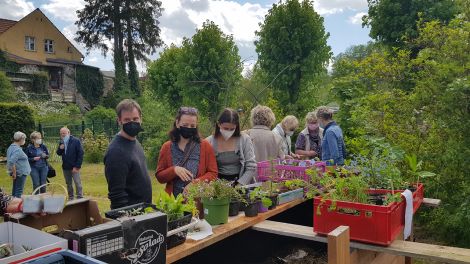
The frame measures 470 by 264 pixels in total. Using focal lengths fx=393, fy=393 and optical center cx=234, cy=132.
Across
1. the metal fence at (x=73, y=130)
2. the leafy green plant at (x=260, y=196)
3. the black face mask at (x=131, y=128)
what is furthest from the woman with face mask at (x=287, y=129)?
the metal fence at (x=73, y=130)

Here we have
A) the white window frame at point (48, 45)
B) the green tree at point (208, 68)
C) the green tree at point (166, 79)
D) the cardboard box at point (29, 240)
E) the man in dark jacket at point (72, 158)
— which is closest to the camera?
the cardboard box at point (29, 240)

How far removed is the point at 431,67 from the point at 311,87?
507 cm

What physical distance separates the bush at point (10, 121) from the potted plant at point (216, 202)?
46.6 feet

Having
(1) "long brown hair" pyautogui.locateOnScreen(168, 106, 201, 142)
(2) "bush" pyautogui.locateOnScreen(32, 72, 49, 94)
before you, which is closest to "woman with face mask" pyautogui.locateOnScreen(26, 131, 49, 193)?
(1) "long brown hair" pyautogui.locateOnScreen(168, 106, 201, 142)

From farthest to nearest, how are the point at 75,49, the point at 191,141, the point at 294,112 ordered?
the point at 75,49 → the point at 294,112 → the point at 191,141

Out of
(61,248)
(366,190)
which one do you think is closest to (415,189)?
(366,190)

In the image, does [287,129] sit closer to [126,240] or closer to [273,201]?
[273,201]

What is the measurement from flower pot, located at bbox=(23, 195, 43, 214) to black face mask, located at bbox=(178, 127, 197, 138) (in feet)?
4.50

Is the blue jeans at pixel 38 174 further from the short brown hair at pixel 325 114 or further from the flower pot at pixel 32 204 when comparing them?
the flower pot at pixel 32 204

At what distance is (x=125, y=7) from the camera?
30469 millimetres

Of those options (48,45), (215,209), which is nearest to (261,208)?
(215,209)

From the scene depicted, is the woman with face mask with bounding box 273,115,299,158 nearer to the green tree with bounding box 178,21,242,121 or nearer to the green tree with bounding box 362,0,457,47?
the green tree with bounding box 178,21,242,121

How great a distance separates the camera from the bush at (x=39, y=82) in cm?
2786

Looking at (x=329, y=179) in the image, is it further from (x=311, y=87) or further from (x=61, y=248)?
(x=311, y=87)
